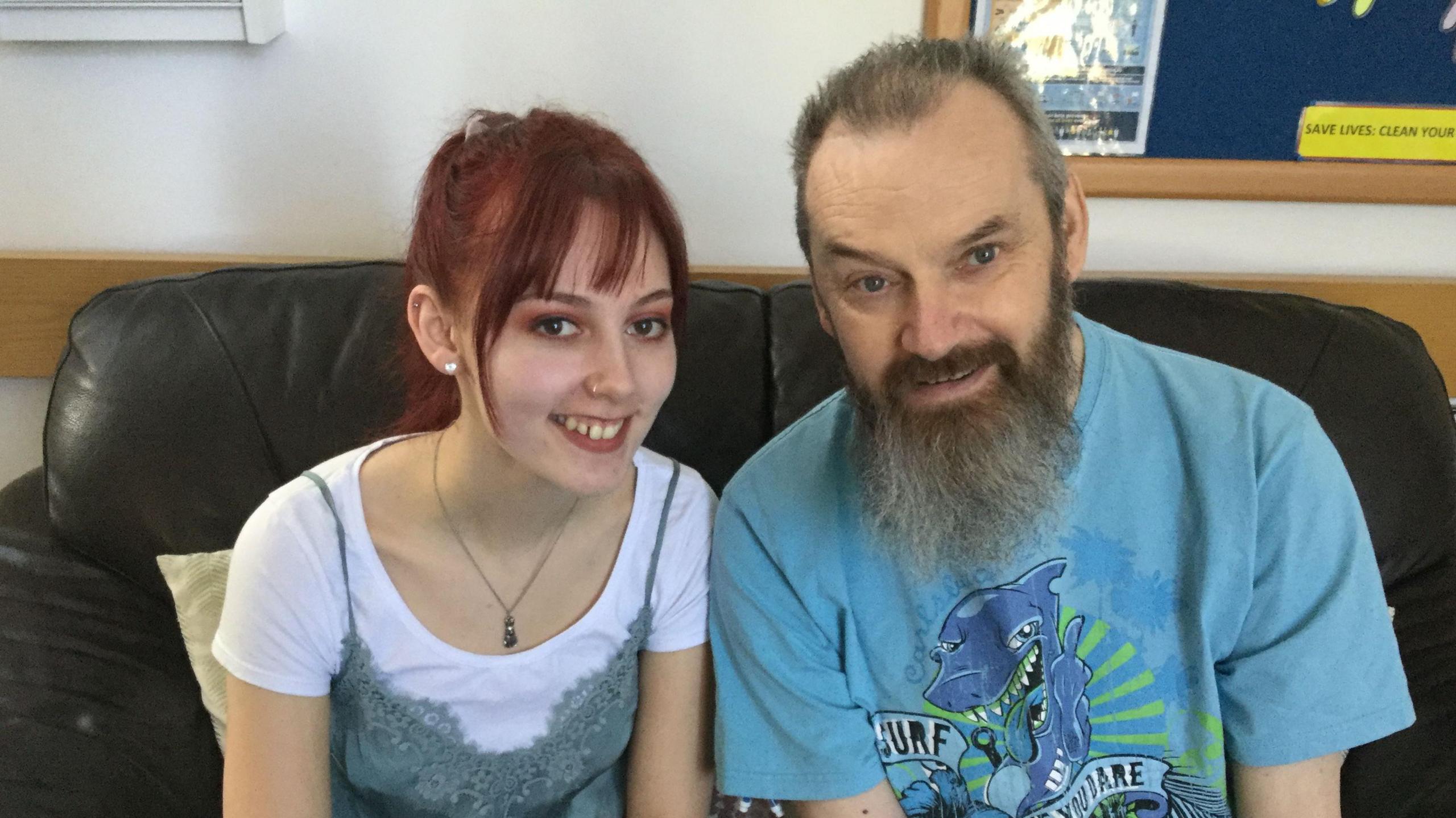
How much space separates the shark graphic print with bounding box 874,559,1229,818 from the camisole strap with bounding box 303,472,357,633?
1.95 feet

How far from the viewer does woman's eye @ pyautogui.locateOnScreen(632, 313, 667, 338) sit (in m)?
1.04

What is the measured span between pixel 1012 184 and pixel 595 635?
670 mm

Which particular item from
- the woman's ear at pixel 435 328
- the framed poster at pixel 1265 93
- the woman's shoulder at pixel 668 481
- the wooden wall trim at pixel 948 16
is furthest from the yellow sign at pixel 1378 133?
the woman's ear at pixel 435 328

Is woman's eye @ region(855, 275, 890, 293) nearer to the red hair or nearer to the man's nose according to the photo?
the man's nose

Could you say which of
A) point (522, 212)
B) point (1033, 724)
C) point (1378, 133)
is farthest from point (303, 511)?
point (1378, 133)

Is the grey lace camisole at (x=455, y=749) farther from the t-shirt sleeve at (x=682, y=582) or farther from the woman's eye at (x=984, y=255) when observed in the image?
the woman's eye at (x=984, y=255)

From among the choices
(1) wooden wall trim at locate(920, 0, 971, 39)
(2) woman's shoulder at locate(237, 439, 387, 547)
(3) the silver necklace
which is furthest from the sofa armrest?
(1) wooden wall trim at locate(920, 0, 971, 39)

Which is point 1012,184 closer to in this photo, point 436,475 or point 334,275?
point 436,475

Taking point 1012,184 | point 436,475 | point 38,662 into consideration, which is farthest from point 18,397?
point 1012,184

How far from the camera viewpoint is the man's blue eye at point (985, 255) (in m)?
0.95

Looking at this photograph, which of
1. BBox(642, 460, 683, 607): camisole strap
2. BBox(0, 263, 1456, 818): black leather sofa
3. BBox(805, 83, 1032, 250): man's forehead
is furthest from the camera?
BBox(0, 263, 1456, 818): black leather sofa

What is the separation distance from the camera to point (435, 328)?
1.03m

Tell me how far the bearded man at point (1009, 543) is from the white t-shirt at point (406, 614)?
0.30ft

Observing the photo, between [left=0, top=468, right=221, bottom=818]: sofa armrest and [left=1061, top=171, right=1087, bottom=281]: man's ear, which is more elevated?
[left=1061, top=171, right=1087, bottom=281]: man's ear
